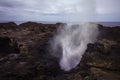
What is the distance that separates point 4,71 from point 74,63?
17264 millimetres

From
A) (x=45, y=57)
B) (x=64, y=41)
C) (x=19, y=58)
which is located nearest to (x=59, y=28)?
(x=64, y=41)

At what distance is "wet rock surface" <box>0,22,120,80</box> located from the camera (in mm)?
30484

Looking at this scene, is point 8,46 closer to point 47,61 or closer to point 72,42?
point 47,61

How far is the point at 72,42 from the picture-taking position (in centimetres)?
5978

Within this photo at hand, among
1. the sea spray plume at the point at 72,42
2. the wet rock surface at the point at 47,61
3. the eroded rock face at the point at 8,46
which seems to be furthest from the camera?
the sea spray plume at the point at 72,42

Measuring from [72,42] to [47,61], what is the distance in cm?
1805

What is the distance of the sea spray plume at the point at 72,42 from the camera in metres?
47.9

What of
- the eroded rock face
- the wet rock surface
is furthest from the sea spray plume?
the eroded rock face

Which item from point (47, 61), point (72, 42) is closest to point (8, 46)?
point (47, 61)

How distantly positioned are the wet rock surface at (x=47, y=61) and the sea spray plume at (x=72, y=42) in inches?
96.2

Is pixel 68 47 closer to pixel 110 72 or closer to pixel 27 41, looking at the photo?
pixel 27 41

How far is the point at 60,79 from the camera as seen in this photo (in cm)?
3625

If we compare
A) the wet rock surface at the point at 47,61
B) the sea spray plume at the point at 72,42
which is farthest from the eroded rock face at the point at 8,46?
the sea spray plume at the point at 72,42

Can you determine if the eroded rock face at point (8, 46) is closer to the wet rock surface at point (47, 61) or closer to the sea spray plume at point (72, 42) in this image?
the wet rock surface at point (47, 61)
